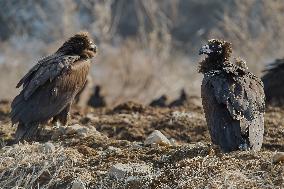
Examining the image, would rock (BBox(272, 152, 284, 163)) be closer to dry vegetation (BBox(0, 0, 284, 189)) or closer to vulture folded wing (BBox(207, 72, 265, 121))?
dry vegetation (BBox(0, 0, 284, 189))

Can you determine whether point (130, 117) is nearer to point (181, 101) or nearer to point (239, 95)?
point (181, 101)

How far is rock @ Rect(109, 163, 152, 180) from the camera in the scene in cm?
757

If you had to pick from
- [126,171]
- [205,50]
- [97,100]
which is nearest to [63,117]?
[205,50]

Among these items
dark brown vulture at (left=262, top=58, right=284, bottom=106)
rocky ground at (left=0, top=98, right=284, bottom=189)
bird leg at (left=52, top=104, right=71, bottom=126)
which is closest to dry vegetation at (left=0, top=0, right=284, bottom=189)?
rocky ground at (left=0, top=98, right=284, bottom=189)

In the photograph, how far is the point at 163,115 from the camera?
12.0 metres

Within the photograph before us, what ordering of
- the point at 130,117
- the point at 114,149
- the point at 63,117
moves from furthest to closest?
the point at 130,117 < the point at 63,117 < the point at 114,149

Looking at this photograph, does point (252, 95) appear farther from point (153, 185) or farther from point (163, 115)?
point (163, 115)

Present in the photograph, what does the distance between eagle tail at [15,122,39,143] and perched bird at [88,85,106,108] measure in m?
5.61

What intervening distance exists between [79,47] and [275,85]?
373cm

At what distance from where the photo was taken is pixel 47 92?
33.5 feet

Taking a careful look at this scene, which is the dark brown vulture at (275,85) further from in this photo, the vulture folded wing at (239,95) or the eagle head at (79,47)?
the vulture folded wing at (239,95)

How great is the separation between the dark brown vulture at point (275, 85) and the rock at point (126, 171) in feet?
19.8

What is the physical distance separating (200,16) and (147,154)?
28.8 m

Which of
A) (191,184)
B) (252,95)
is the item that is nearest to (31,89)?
(252,95)
